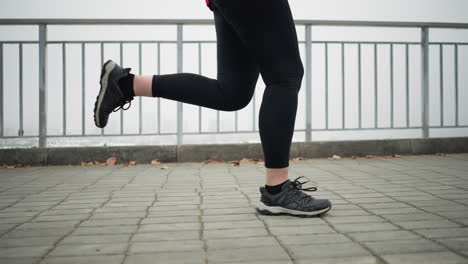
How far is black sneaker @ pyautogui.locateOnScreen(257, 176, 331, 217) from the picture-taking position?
2.04 meters

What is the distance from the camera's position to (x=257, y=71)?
7.18 ft

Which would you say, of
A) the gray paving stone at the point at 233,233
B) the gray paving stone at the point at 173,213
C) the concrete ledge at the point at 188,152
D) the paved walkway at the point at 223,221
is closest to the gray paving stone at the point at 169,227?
the paved walkway at the point at 223,221

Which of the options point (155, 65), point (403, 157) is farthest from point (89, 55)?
point (403, 157)

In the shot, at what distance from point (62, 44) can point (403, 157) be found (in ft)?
12.7

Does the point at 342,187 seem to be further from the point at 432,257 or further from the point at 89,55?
the point at 89,55

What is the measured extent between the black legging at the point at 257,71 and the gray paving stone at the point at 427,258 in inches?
30.8

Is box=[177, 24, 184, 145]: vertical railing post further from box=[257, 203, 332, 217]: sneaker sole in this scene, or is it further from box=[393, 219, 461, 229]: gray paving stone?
box=[393, 219, 461, 229]: gray paving stone

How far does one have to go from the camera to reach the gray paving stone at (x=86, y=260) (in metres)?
1.40

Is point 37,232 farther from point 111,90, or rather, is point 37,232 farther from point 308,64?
point 308,64

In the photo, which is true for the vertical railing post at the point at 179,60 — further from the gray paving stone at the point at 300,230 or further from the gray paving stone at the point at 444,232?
the gray paving stone at the point at 444,232

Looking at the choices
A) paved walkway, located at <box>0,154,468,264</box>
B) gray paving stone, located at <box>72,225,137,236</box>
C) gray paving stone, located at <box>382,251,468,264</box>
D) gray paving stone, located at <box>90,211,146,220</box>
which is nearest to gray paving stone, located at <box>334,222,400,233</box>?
paved walkway, located at <box>0,154,468,264</box>

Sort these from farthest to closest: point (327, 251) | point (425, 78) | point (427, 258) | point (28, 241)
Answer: point (425, 78) → point (28, 241) → point (327, 251) → point (427, 258)

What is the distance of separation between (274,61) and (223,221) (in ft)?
2.45

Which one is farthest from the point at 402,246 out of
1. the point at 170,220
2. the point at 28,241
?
the point at 28,241
